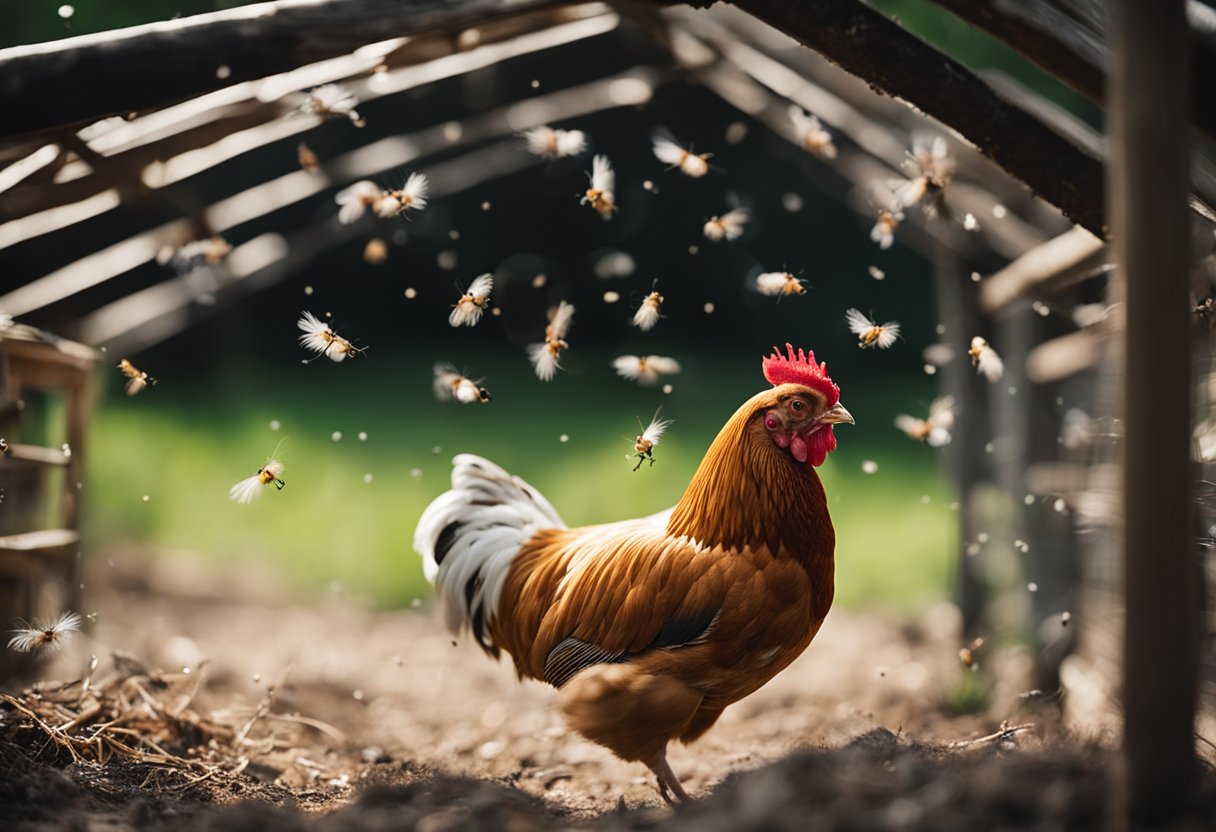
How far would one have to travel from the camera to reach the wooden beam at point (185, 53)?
1.98 meters

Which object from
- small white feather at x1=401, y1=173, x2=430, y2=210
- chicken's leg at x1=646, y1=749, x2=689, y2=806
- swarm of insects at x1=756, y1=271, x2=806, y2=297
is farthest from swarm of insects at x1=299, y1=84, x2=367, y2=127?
chicken's leg at x1=646, y1=749, x2=689, y2=806

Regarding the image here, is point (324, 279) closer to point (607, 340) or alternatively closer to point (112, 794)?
point (607, 340)

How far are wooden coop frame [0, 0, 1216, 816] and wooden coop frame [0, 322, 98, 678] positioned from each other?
0.24 m

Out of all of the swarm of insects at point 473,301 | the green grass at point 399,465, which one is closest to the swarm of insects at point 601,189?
the swarm of insects at point 473,301

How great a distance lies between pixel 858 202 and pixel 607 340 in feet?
10.2

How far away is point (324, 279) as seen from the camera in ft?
27.6

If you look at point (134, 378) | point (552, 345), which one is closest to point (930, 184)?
point (552, 345)

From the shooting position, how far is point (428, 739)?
382 cm

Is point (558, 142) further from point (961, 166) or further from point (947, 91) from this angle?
point (961, 166)

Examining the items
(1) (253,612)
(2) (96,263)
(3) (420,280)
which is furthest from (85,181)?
(3) (420,280)

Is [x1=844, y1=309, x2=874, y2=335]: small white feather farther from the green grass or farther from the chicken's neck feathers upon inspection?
the green grass

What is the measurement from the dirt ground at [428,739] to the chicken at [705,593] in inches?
10.3

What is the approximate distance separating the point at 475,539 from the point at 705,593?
0.95 meters

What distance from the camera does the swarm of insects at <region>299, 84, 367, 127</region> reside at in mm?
2779
